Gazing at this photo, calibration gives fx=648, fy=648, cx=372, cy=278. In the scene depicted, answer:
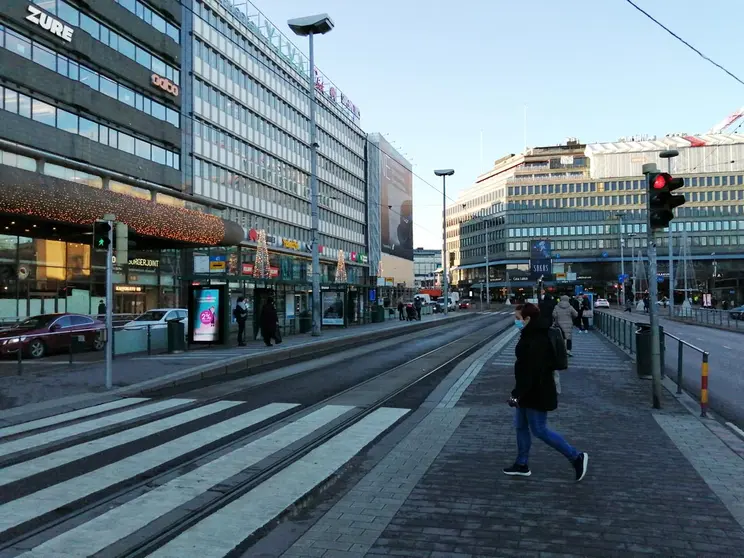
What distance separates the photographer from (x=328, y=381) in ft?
44.7

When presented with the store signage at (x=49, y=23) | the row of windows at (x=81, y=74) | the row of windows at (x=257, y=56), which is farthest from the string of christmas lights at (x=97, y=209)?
the row of windows at (x=257, y=56)

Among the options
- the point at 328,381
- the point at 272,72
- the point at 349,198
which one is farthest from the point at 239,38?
the point at 328,381

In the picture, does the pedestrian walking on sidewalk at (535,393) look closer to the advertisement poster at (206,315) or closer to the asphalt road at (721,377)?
the asphalt road at (721,377)

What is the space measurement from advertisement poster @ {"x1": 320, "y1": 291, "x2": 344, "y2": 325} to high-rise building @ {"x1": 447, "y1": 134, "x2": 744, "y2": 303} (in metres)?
76.2

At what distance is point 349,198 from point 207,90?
3090cm

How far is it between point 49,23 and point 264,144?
24250 mm

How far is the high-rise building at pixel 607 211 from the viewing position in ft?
352

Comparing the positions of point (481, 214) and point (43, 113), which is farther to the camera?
point (481, 214)

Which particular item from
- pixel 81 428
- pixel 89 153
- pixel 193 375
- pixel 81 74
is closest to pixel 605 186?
pixel 89 153

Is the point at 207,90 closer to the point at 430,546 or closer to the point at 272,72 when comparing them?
the point at 272,72

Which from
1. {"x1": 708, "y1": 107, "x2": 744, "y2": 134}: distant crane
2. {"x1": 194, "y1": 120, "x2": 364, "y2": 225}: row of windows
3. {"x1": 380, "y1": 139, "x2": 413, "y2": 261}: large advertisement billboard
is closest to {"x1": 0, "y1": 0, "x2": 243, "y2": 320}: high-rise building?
{"x1": 194, "y1": 120, "x2": 364, "y2": 225}: row of windows

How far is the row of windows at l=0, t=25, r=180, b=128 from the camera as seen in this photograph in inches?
1111

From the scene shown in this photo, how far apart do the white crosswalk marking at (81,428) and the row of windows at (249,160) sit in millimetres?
35317

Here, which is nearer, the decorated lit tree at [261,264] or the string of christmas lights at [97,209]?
the string of christmas lights at [97,209]
